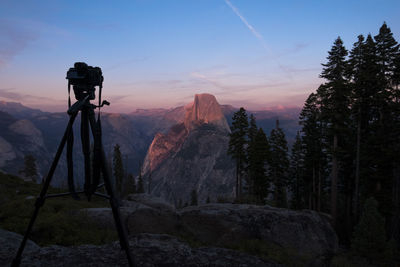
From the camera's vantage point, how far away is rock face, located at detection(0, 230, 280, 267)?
364cm

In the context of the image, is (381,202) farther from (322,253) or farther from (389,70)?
(322,253)

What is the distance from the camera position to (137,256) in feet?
12.8

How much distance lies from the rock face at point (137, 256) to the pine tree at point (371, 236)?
1557cm

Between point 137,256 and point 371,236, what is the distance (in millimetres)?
17770

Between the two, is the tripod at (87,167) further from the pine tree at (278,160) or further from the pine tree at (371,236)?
the pine tree at (278,160)

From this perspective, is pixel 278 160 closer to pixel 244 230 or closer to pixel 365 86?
pixel 365 86

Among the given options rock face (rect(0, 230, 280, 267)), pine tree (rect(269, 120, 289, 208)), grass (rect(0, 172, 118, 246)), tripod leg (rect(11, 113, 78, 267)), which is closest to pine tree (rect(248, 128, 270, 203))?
pine tree (rect(269, 120, 289, 208))

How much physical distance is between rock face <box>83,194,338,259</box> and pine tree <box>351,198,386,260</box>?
6.85 meters

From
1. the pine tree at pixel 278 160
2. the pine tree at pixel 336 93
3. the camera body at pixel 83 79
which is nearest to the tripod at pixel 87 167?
the camera body at pixel 83 79

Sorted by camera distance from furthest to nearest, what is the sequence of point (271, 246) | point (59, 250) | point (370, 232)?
point (370, 232)
point (271, 246)
point (59, 250)

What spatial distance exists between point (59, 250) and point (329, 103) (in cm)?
2461

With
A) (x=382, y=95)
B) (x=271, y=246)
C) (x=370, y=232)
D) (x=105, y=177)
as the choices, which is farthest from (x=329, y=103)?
(x=105, y=177)

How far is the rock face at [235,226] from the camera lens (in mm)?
9266

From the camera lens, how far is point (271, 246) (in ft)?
27.9
